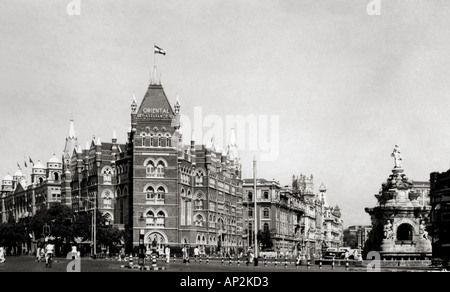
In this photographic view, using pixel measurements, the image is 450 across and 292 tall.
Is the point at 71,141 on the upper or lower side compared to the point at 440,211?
upper

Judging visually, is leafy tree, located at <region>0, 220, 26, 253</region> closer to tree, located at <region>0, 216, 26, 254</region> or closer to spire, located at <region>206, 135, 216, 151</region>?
tree, located at <region>0, 216, 26, 254</region>

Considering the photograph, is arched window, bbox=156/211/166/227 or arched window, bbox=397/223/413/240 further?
arched window, bbox=156/211/166/227

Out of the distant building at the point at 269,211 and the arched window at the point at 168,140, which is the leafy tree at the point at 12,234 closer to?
the arched window at the point at 168,140

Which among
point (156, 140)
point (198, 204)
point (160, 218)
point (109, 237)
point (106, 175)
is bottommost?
point (109, 237)

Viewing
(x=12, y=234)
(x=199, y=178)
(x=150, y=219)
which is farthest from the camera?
(x=199, y=178)

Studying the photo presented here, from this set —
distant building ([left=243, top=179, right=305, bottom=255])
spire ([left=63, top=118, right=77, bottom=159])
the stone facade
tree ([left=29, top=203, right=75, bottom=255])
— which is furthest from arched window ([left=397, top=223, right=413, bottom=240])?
spire ([left=63, top=118, right=77, bottom=159])

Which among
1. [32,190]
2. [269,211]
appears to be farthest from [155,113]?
[32,190]

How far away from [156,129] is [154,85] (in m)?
7.29

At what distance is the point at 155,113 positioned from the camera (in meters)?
116

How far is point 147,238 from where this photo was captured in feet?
371

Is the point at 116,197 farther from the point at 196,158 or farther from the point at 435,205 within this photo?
the point at 435,205

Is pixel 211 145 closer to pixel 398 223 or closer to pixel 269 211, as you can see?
pixel 269 211

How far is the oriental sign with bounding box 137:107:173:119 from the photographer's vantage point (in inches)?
4545
